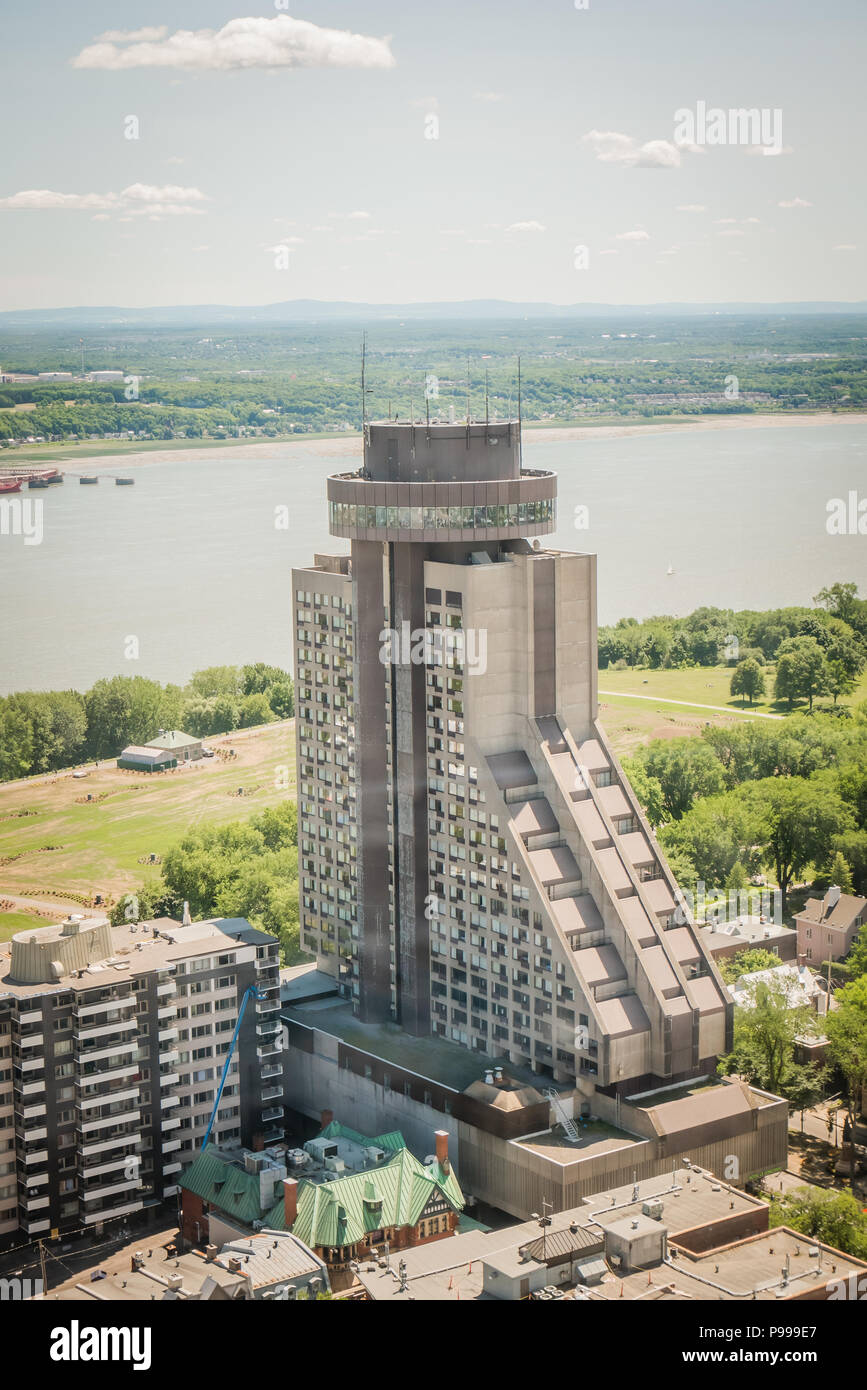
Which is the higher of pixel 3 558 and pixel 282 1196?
pixel 3 558

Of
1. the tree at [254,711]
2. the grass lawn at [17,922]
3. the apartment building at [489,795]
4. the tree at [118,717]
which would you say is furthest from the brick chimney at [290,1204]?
the tree at [254,711]

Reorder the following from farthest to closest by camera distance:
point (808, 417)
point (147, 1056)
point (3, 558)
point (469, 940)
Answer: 1. point (808, 417)
2. point (3, 558)
3. point (469, 940)
4. point (147, 1056)

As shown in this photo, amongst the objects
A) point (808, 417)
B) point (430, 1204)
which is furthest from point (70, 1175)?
point (808, 417)

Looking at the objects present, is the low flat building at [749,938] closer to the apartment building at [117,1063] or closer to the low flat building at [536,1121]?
the low flat building at [536,1121]

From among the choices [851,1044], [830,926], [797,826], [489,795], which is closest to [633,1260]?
[489,795]

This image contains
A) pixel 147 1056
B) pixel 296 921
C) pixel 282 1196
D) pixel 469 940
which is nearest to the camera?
pixel 282 1196

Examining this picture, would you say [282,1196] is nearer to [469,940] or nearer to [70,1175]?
[70,1175]

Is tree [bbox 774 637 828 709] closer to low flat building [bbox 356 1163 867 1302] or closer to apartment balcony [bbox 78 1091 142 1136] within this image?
apartment balcony [bbox 78 1091 142 1136]
